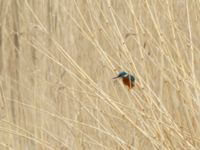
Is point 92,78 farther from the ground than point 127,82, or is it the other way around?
point 127,82

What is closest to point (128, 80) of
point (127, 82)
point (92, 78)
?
point (127, 82)

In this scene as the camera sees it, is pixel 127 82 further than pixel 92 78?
No

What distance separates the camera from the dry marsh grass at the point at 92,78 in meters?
1.69

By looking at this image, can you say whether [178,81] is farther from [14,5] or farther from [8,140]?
[14,5]

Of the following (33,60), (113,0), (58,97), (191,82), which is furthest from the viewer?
(33,60)

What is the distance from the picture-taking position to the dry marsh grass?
1691 mm

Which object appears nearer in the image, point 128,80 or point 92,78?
point 128,80

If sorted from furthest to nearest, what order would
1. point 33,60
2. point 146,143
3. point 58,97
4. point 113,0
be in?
point 33,60, point 58,97, point 113,0, point 146,143

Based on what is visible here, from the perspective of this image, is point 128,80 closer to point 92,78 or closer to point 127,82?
point 127,82

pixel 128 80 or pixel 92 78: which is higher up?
pixel 128 80

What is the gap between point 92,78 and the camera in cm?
257

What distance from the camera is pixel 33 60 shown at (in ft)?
10.3

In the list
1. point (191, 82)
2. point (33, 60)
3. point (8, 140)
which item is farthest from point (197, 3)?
point (33, 60)

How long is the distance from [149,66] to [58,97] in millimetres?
499
